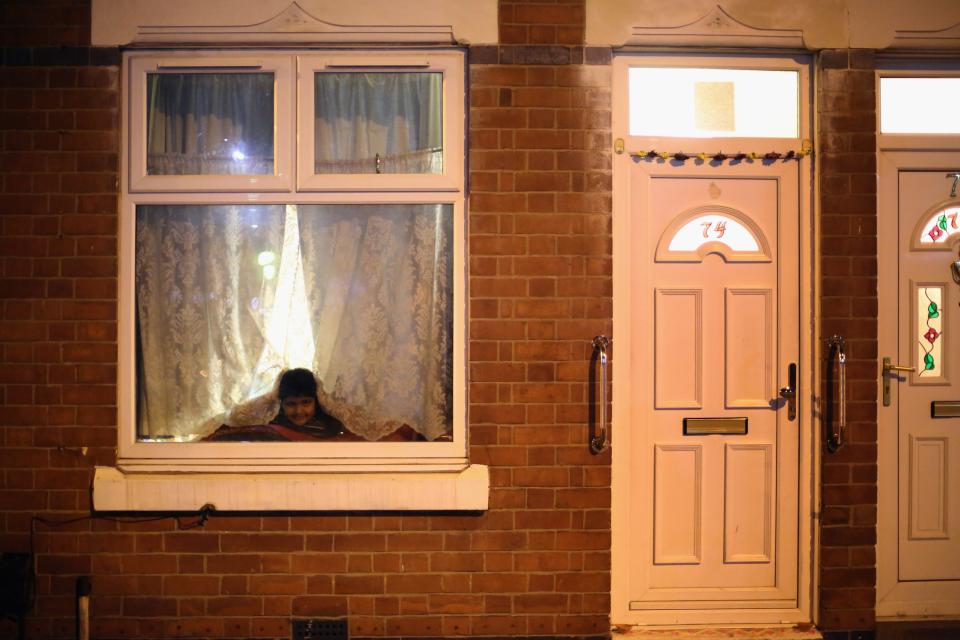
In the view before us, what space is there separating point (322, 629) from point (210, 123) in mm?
2948

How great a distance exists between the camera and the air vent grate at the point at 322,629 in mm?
4445

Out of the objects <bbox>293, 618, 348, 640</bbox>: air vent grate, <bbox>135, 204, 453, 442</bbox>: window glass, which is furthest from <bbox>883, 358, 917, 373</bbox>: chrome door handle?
<bbox>293, 618, 348, 640</bbox>: air vent grate

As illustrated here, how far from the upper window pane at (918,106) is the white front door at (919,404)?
0.56 feet

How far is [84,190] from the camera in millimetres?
4484

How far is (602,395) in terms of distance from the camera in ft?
14.5

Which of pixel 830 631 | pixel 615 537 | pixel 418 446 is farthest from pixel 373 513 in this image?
pixel 830 631

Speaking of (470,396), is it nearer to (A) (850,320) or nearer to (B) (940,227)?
(A) (850,320)

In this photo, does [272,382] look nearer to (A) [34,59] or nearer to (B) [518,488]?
(B) [518,488]

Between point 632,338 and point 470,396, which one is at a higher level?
point 632,338

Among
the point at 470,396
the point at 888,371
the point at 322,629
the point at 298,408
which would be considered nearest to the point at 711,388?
the point at 888,371

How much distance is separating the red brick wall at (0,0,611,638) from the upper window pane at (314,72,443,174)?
0.28m

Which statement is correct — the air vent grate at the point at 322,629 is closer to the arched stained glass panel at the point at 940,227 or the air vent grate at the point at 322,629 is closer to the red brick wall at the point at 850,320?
the red brick wall at the point at 850,320

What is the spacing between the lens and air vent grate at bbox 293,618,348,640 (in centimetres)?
445

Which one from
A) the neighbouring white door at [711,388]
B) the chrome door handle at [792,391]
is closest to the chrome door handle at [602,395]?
the neighbouring white door at [711,388]
